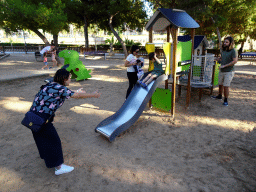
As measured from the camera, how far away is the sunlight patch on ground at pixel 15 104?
5.77 m

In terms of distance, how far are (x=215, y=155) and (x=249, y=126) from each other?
5.54 ft

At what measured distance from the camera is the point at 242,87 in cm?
765

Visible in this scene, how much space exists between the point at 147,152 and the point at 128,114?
1093 mm

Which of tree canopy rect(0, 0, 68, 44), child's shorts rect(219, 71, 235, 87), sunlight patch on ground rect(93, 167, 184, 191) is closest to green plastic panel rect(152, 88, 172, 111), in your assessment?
child's shorts rect(219, 71, 235, 87)

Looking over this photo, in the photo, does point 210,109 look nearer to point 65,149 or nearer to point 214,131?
point 214,131

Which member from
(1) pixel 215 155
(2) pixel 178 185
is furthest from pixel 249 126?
(2) pixel 178 185

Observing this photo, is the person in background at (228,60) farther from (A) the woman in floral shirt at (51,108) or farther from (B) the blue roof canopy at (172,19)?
(A) the woman in floral shirt at (51,108)

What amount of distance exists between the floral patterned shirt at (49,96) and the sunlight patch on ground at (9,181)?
3.71 ft

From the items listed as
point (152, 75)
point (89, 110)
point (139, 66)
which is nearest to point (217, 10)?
point (139, 66)

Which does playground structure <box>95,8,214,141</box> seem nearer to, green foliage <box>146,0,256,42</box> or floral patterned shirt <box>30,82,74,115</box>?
floral patterned shirt <box>30,82,74,115</box>

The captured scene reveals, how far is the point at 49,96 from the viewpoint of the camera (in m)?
2.48

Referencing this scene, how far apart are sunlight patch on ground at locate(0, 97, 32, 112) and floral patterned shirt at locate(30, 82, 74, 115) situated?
11.8 ft

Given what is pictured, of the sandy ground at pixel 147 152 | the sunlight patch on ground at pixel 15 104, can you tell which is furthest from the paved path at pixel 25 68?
the sandy ground at pixel 147 152

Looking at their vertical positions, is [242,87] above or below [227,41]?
below
